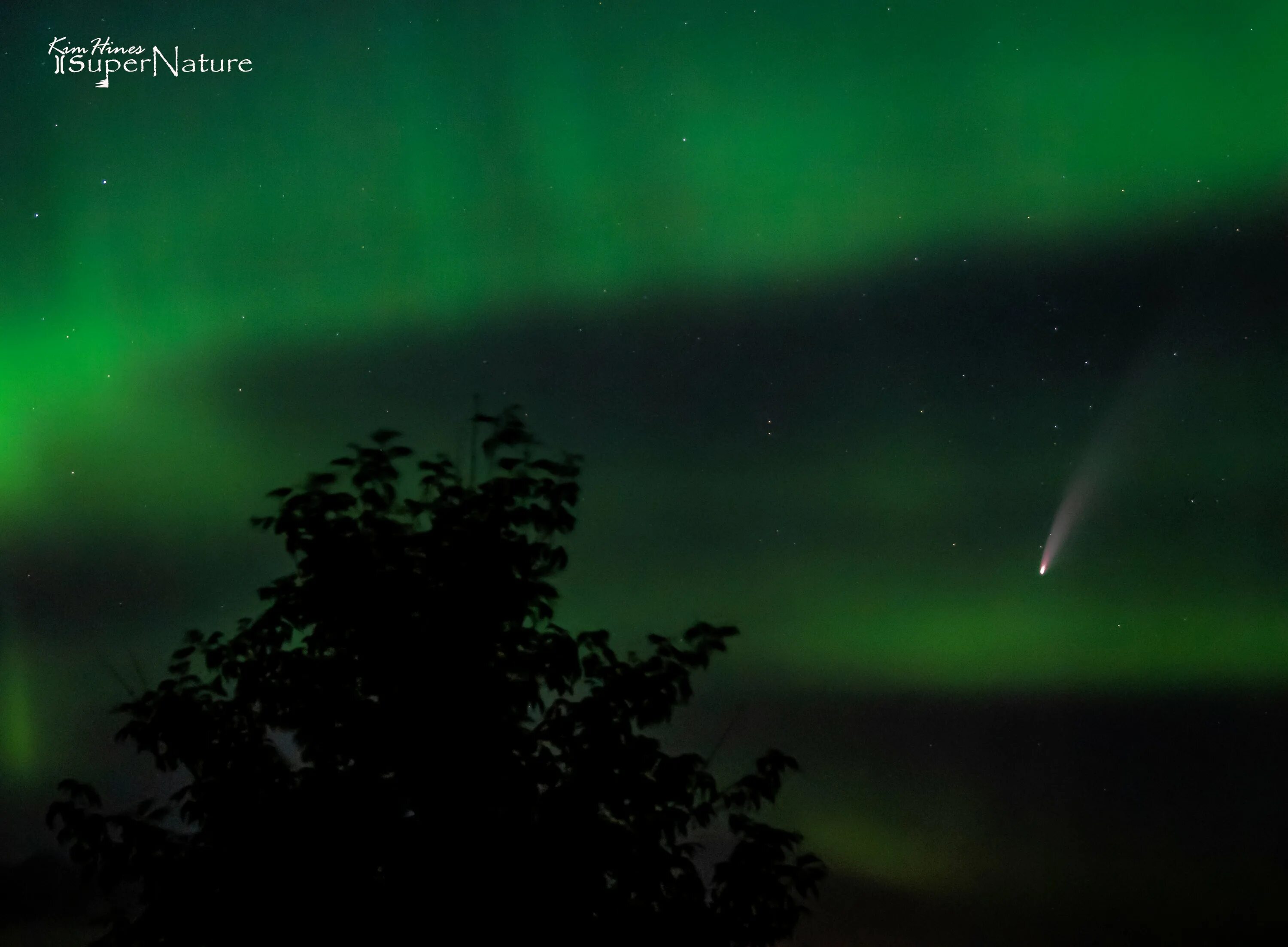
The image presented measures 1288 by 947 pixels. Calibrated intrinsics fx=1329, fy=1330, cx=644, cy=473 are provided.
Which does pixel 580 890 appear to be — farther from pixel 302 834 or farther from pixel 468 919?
pixel 302 834

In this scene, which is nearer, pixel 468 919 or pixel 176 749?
pixel 468 919

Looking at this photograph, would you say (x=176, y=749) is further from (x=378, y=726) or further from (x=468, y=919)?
(x=468, y=919)

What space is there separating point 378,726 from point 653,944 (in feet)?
6.57

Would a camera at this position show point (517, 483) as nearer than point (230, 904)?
No

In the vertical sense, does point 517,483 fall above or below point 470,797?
above

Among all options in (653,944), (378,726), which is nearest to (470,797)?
(378,726)

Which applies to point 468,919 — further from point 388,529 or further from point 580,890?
point 388,529

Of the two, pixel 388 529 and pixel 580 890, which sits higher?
pixel 388 529

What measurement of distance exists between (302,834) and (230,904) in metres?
0.52

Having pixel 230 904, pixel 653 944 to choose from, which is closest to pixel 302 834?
pixel 230 904

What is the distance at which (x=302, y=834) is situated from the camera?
7.38 meters

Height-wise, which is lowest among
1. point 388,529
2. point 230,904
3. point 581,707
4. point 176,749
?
point 230,904

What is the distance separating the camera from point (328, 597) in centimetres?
791

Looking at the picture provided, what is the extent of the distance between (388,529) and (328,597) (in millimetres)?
533
